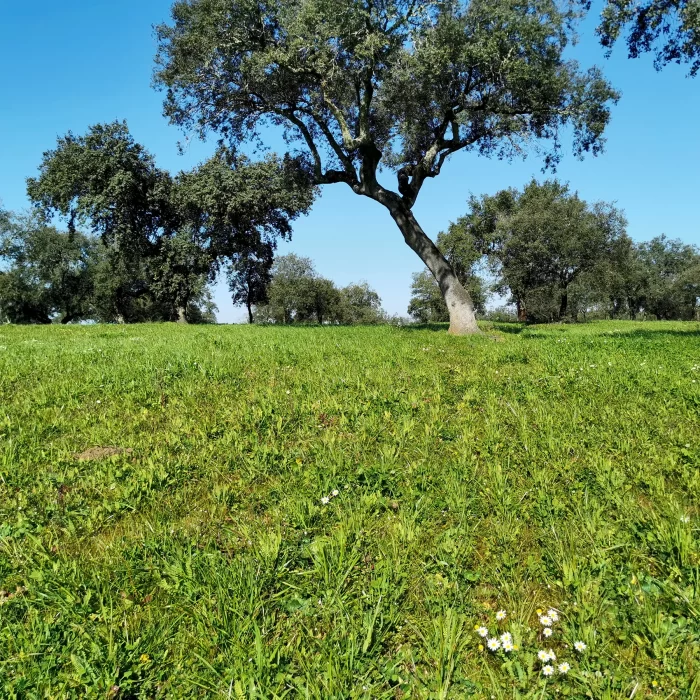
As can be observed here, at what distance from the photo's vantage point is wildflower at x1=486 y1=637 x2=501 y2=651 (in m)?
2.46

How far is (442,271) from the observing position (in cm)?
1714

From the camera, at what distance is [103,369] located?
25.8ft

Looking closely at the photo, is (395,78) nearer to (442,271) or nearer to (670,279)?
(442,271)

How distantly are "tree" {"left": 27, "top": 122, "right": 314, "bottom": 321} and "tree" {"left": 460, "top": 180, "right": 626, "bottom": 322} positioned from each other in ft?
73.7

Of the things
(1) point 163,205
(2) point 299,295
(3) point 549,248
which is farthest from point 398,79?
(2) point 299,295

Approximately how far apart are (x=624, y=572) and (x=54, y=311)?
70086 millimetres

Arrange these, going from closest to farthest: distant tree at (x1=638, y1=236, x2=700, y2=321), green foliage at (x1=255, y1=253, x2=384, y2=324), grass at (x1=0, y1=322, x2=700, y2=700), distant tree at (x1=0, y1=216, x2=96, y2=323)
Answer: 1. grass at (x1=0, y1=322, x2=700, y2=700)
2. distant tree at (x1=0, y1=216, x2=96, y2=323)
3. distant tree at (x1=638, y1=236, x2=700, y2=321)
4. green foliage at (x1=255, y1=253, x2=384, y2=324)

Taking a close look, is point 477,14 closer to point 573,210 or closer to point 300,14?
point 300,14

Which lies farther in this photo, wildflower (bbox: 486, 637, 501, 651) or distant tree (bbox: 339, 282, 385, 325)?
distant tree (bbox: 339, 282, 385, 325)

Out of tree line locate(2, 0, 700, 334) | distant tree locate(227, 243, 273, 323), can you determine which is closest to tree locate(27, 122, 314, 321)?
distant tree locate(227, 243, 273, 323)

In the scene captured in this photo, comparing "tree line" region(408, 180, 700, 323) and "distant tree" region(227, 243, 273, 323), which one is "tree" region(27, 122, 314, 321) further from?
"tree line" region(408, 180, 700, 323)

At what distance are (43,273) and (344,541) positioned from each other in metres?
64.8

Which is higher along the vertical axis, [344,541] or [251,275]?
[251,275]

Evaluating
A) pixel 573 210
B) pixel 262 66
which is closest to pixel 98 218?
pixel 262 66
